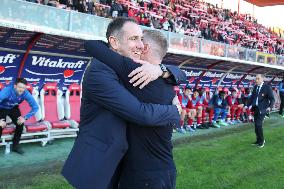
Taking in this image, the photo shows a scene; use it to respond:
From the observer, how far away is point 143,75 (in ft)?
6.97

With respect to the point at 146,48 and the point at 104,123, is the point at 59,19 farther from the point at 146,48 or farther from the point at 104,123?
the point at 104,123

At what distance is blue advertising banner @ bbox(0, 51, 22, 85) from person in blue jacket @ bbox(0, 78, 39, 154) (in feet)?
2.67

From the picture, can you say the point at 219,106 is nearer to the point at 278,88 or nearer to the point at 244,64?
the point at 244,64

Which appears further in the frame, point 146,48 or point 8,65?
point 8,65

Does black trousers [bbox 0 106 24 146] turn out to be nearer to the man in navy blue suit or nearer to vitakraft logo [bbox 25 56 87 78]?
vitakraft logo [bbox 25 56 87 78]

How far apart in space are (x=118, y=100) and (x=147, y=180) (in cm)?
52

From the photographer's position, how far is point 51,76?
9.42 m

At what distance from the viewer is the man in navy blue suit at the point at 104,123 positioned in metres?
2.12

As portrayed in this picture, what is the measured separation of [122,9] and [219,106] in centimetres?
554

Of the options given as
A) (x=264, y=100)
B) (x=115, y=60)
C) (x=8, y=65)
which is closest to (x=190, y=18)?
(x=264, y=100)

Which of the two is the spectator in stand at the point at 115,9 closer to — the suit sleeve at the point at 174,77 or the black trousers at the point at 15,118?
the black trousers at the point at 15,118

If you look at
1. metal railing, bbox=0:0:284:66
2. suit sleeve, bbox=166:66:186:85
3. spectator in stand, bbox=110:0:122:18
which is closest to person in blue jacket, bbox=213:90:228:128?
metal railing, bbox=0:0:284:66

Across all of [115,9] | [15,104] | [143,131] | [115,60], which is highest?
[115,9]

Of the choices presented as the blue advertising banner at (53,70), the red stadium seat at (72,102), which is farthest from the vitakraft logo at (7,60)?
the red stadium seat at (72,102)
